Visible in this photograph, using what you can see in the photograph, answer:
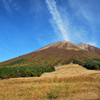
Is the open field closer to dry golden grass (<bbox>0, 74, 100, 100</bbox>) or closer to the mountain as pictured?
dry golden grass (<bbox>0, 74, 100, 100</bbox>)

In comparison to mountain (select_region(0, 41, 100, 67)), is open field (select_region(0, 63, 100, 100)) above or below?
below

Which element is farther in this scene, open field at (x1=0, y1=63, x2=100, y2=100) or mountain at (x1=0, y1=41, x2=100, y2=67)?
mountain at (x1=0, y1=41, x2=100, y2=67)

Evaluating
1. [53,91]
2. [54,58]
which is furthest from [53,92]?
[54,58]

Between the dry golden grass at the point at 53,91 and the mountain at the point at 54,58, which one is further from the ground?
the mountain at the point at 54,58

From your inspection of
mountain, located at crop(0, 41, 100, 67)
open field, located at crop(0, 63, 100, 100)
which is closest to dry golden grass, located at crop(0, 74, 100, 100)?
open field, located at crop(0, 63, 100, 100)

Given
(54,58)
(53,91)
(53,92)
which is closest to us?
(53,92)

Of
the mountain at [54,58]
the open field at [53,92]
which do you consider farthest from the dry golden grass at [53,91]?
the mountain at [54,58]

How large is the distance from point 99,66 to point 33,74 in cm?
2584

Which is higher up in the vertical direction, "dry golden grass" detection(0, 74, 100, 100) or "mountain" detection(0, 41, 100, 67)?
"mountain" detection(0, 41, 100, 67)

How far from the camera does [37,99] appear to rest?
14.6 ft

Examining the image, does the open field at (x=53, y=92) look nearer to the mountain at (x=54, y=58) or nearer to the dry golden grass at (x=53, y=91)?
the dry golden grass at (x=53, y=91)

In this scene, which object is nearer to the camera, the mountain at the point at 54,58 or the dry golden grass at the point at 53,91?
the dry golden grass at the point at 53,91

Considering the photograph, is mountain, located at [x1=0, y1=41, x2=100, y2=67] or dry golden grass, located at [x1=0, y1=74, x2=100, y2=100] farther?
mountain, located at [x1=0, y1=41, x2=100, y2=67]

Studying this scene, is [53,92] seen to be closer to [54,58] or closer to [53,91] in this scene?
[53,91]
